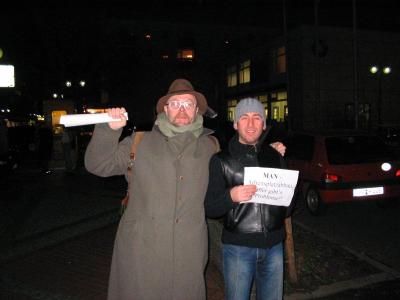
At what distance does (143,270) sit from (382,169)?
6.44 m

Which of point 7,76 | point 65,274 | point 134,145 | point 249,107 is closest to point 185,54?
point 7,76

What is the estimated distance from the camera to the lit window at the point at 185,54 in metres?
42.1

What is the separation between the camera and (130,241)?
2617 mm

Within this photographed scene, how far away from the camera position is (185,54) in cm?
4228

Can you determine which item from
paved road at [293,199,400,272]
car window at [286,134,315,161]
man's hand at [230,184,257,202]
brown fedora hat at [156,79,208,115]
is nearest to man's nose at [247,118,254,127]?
brown fedora hat at [156,79,208,115]

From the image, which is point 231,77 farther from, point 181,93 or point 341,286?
point 181,93

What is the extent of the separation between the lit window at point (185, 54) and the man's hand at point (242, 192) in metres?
40.5

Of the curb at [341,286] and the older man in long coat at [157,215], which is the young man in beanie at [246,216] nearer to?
the older man in long coat at [157,215]

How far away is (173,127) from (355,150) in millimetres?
5857

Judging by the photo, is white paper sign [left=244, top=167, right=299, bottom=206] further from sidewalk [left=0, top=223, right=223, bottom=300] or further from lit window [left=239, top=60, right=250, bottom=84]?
lit window [left=239, top=60, right=250, bottom=84]

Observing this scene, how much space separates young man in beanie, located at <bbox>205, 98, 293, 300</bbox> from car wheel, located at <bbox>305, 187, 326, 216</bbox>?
5.17 metres

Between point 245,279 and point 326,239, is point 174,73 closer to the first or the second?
point 326,239

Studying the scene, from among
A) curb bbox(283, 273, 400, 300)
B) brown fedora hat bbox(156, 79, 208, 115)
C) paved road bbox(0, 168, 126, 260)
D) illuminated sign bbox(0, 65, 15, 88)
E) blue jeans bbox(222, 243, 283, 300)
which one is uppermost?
illuminated sign bbox(0, 65, 15, 88)

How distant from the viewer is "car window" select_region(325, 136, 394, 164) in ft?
24.9
